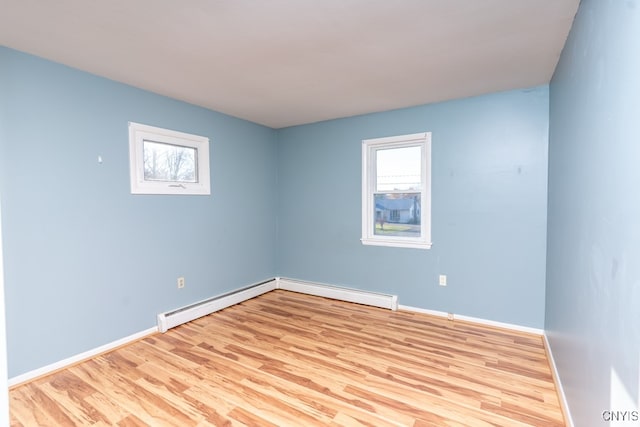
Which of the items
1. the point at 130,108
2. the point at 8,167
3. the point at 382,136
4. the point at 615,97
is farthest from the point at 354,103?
the point at 8,167

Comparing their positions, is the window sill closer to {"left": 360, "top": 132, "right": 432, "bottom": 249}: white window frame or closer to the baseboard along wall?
{"left": 360, "top": 132, "right": 432, "bottom": 249}: white window frame

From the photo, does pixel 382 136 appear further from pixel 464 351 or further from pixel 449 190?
pixel 464 351

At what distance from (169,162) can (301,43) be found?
6.30 ft

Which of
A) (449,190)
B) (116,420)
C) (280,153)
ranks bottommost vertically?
(116,420)

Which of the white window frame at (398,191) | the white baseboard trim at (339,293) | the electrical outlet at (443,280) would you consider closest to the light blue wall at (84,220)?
the white baseboard trim at (339,293)

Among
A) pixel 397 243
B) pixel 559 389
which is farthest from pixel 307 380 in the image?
pixel 397 243

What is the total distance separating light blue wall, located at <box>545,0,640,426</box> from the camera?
95cm

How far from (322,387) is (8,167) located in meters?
2.63

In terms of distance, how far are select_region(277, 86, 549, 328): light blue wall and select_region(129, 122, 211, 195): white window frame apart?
Answer: 1403 millimetres

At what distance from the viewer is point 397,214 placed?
3.64 meters

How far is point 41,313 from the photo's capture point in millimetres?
2219

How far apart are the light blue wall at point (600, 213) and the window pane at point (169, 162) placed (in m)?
3.31

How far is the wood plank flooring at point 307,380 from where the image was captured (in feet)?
5.87

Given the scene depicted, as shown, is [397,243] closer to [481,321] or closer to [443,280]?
[443,280]
